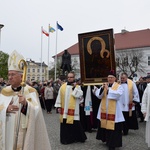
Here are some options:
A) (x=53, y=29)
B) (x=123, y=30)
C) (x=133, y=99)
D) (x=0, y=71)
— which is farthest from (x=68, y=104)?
(x=0, y=71)

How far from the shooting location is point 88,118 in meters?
8.77

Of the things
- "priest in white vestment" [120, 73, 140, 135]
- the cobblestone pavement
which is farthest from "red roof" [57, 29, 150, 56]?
the cobblestone pavement

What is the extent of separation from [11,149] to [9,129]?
0.25 m

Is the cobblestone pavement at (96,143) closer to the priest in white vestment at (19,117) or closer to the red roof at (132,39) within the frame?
the priest in white vestment at (19,117)

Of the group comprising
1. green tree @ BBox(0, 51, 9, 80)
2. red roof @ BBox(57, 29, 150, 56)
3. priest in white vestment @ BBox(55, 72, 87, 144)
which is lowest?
priest in white vestment @ BBox(55, 72, 87, 144)

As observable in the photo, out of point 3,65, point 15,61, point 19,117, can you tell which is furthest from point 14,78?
point 3,65

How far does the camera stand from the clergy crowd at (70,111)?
328cm

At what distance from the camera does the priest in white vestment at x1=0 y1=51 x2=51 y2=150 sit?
127 inches

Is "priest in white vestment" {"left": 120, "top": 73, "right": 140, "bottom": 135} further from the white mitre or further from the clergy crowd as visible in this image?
the white mitre

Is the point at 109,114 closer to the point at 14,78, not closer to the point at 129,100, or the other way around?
the point at 129,100

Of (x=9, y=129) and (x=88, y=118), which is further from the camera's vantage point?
(x=88, y=118)

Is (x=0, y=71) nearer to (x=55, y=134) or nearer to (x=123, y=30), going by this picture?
(x=123, y=30)

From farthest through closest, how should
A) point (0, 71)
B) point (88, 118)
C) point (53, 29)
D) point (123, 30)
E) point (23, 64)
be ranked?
point (0, 71), point (123, 30), point (53, 29), point (88, 118), point (23, 64)

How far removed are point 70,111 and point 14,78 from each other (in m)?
3.77
